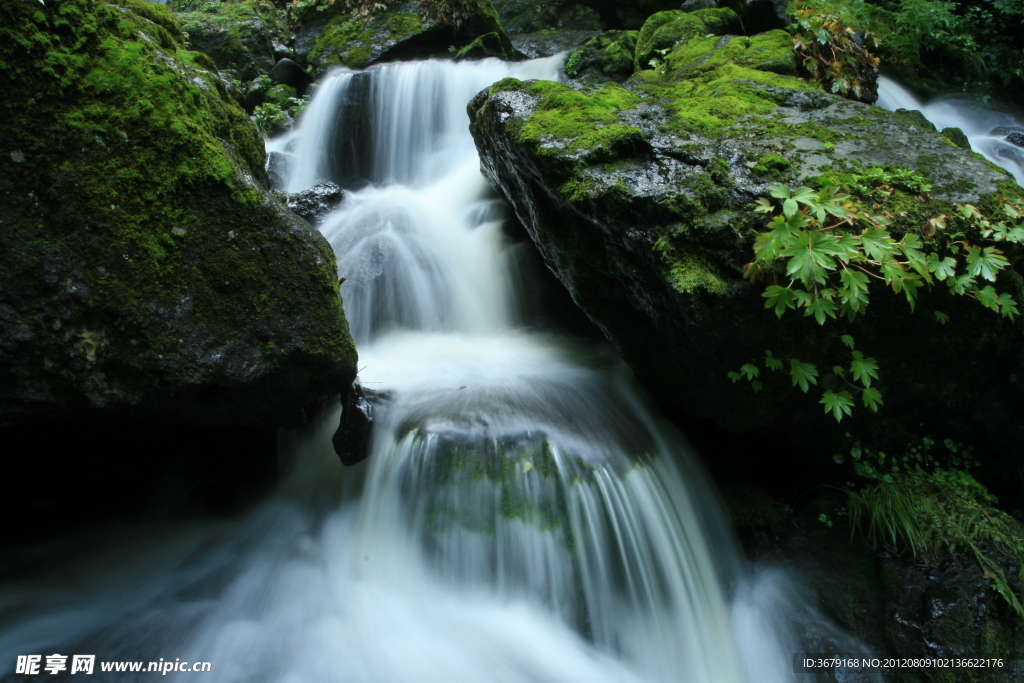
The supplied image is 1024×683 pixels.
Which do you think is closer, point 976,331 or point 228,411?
point 228,411

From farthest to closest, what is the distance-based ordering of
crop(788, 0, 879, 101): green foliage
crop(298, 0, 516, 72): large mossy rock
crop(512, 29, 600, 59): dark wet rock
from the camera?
1. crop(512, 29, 600, 59): dark wet rock
2. crop(298, 0, 516, 72): large mossy rock
3. crop(788, 0, 879, 101): green foliage

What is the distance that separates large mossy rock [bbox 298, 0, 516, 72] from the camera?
353 inches

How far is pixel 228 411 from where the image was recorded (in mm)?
2682

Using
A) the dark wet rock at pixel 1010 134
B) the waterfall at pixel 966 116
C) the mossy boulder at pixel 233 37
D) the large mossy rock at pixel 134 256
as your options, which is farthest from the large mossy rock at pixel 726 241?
the mossy boulder at pixel 233 37

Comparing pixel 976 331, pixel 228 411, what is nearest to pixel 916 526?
pixel 976 331

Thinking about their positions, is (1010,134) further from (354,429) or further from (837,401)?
(354,429)

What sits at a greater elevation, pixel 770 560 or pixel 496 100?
pixel 496 100

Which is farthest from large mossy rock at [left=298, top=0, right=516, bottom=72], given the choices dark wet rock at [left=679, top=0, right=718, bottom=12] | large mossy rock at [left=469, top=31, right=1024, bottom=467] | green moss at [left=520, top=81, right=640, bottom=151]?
large mossy rock at [left=469, top=31, right=1024, bottom=467]

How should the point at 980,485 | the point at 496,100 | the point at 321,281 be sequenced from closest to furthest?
the point at 321,281, the point at 980,485, the point at 496,100

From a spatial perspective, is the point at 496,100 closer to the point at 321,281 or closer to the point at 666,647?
the point at 321,281

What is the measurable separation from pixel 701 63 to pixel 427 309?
363 centimetres

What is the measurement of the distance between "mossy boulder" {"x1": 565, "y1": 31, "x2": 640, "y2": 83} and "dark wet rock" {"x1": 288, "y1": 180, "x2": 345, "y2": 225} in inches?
164

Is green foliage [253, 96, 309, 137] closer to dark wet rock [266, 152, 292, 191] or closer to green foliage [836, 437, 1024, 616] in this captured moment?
dark wet rock [266, 152, 292, 191]

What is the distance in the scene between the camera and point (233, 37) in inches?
342
